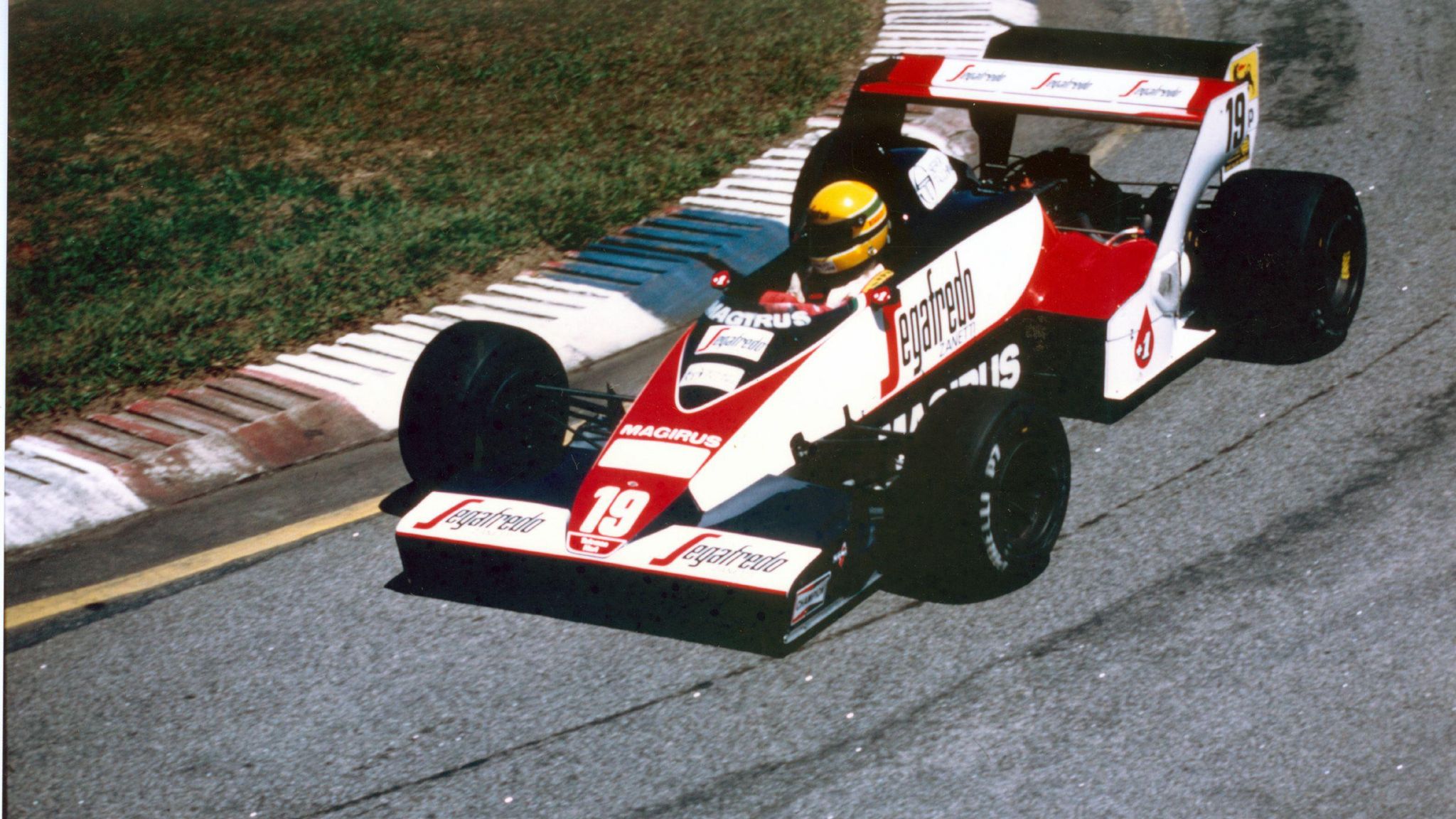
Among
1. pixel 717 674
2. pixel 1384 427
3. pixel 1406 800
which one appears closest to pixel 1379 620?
pixel 1406 800

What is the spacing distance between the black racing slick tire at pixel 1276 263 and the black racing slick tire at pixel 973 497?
1835 millimetres

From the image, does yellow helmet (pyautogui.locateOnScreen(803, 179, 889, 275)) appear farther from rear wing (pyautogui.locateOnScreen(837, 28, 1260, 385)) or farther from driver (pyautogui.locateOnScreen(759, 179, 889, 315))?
rear wing (pyautogui.locateOnScreen(837, 28, 1260, 385))

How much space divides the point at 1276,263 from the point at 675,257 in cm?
325

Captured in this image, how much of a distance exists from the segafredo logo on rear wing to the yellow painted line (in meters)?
3.09

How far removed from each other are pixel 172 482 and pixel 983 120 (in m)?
4.41

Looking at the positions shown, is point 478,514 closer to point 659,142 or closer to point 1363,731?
point 1363,731

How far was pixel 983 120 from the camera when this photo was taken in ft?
25.7

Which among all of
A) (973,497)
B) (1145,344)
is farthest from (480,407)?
(1145,344)

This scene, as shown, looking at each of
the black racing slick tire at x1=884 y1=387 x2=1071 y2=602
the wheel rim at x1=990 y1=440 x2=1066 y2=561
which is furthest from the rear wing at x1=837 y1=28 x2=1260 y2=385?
the black racing slick tire at x1=884 y1=387 x2=1071 y2=602

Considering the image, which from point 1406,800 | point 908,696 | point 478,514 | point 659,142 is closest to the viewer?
point 1406,800

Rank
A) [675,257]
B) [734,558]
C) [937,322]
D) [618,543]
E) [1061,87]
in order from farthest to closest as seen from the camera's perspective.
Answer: [675,257] → [1061,87] → [937,322] → [618,543] → [734,558]

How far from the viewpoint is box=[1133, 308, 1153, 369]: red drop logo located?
610 cm

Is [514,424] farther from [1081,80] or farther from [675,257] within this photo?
[1081,80]

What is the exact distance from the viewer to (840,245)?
17.9 feet
